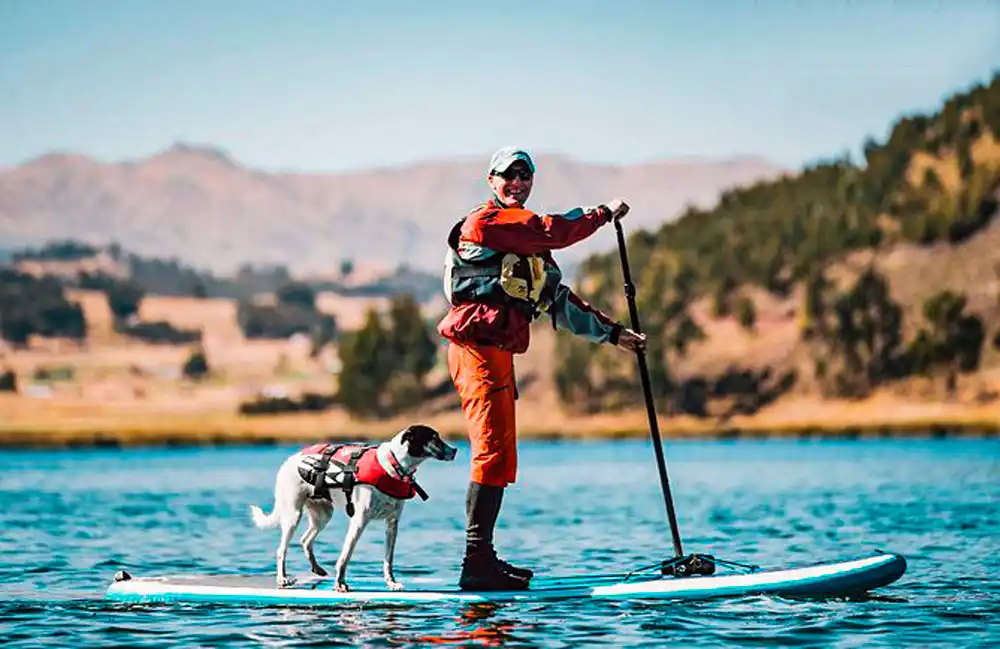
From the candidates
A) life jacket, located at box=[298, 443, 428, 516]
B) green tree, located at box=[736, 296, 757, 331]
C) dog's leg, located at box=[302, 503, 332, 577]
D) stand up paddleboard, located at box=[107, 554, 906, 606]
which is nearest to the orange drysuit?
life jacket, located at box=[298, 443, 428, 516]

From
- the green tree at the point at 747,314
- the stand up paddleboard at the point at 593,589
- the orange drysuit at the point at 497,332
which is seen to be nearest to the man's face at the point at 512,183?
the orange drysuit at the point at 497,332

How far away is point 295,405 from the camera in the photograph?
17962 centimetres

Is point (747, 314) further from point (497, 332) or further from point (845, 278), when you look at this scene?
point (497, 332)

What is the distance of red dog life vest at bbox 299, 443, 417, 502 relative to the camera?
1465cm

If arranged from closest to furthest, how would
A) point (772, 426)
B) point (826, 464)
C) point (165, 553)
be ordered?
1. point (165, 553)
2. point (826, 464)
3. point (772, 426)

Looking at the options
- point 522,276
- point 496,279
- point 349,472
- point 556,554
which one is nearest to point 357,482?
point 349,472

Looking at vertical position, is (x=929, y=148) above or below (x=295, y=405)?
above

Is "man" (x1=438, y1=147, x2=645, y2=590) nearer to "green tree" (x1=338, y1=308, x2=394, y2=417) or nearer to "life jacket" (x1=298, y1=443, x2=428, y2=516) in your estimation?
"life jacket" (x1=298, y1=443, x2=428, y2=516)

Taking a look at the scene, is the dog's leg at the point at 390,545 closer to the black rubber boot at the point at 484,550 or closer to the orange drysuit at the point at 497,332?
the black rubber boot at the point at 484,550

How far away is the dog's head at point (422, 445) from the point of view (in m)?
14.5

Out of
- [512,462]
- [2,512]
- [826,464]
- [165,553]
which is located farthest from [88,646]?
[826,464]

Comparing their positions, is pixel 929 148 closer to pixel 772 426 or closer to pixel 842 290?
pixel 842 290

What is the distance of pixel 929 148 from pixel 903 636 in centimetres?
18705

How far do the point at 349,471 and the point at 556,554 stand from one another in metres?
8.87
